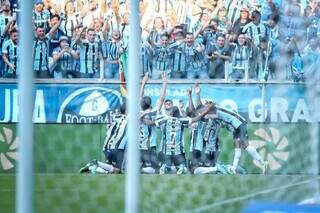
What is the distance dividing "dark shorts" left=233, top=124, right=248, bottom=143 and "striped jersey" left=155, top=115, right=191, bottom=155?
270 millimetres

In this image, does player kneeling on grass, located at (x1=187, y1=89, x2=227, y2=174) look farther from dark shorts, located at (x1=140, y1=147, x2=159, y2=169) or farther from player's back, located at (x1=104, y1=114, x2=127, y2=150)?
player's back, located at (x1=104, y1=114, x2=127, y2=150)

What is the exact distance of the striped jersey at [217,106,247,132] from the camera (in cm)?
385

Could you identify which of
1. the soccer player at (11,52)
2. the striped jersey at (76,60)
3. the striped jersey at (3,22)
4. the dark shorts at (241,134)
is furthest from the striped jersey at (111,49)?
the dark shorts at (241,134)

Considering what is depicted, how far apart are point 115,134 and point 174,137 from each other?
16.0 inches

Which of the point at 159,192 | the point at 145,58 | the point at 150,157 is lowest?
the point at 159,192

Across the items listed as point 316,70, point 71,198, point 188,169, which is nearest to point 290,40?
point 316,70

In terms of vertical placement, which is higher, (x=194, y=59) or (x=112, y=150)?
(x=194, y=59)

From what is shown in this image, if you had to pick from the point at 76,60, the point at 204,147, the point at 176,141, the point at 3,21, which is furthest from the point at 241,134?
the point at 3,21

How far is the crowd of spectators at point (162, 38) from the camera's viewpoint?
3.42 meters

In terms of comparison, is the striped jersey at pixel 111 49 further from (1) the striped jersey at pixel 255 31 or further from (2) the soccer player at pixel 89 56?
(1) the striped jersey at pixel 255 31

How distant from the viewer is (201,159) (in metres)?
3.86

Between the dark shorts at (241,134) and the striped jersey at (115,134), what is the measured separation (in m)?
0.57

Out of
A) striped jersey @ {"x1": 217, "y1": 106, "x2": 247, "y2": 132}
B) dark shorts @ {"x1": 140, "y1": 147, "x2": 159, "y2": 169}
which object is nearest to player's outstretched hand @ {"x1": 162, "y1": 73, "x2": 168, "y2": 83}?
striped jersey @ {"x1": 217, "y1": 106, "x2": 247, "y2": 132}

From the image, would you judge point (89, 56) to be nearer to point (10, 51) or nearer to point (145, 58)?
point (10, 51)
